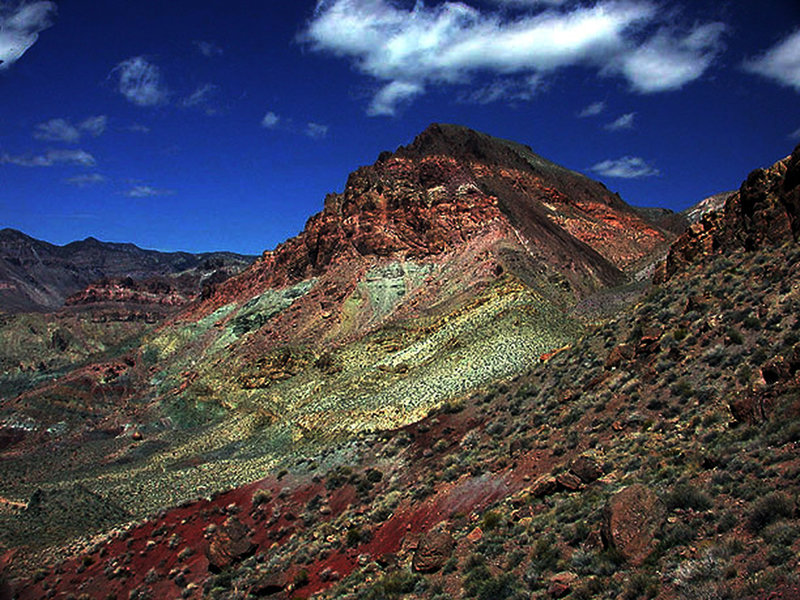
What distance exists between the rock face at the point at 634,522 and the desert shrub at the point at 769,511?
135 centimetres

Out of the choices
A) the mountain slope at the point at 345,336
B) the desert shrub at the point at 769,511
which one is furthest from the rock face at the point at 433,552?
the mountain slope at the point at 345,336

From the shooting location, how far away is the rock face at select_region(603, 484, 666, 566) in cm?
864

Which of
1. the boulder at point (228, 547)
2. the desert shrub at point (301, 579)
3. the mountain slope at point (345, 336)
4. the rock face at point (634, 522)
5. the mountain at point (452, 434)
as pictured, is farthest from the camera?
the mountain slope at point (345, 336)

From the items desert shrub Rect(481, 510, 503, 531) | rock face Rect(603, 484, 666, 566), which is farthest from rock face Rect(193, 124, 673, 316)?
rock face Rect(603, 484, 666, 566)

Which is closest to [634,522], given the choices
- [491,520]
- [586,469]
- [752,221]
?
[586,469]

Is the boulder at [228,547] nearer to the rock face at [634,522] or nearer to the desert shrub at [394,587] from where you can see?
the desert shrub at [394,587]

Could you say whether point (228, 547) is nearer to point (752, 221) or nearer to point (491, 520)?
point (491, 520)

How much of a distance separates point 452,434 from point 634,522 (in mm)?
14306

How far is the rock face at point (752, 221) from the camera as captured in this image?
1866 cm

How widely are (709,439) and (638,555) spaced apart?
410cm

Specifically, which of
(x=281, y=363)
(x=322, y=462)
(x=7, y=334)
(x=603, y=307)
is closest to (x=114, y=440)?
(x=281, y=363)

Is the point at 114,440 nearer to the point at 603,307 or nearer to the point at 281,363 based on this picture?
the point at 281,363

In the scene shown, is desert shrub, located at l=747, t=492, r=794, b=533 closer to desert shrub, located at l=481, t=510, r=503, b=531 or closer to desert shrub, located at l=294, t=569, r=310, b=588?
desert shrub, located at l=481, t=510, r=503, b=531

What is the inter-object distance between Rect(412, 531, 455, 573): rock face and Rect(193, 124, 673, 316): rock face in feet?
132
